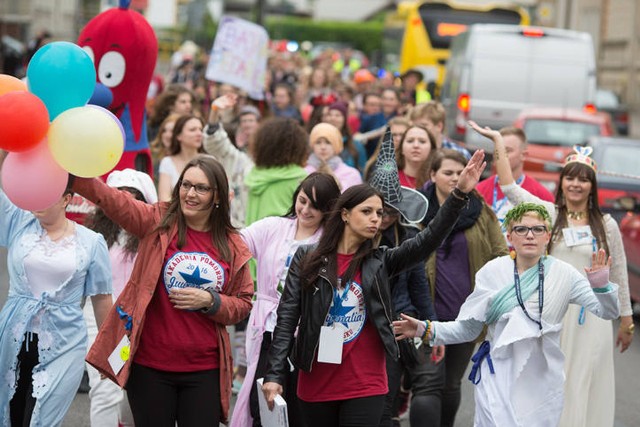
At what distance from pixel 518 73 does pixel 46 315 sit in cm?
1712

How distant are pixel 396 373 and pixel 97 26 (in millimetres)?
4027

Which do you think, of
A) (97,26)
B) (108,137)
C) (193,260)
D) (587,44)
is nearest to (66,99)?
(108,137)

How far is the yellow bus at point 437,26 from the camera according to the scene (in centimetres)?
3103

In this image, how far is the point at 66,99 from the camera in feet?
17.6

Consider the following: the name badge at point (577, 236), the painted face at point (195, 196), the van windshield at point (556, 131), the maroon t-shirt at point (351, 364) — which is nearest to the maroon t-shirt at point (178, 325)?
the painted face at point (195, 196)

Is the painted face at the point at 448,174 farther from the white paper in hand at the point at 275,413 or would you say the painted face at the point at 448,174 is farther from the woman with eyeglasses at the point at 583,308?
the white paper in hand at the point at 275,413

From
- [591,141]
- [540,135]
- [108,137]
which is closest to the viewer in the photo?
[108,137]

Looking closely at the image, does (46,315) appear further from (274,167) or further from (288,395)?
(274,167)

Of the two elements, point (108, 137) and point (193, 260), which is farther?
point (193, 260)

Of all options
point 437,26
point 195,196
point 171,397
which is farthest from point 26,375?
point 437,26

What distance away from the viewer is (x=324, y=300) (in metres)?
5.74

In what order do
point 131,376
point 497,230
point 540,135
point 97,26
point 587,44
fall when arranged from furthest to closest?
1. point 587,44
2. point 540,135
3. point 97,26
4. point 497,230
5. point 131,376

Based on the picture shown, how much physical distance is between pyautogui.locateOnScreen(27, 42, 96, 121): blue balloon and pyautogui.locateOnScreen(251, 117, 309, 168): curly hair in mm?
3118

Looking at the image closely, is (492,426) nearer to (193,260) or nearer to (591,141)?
(193,260)
